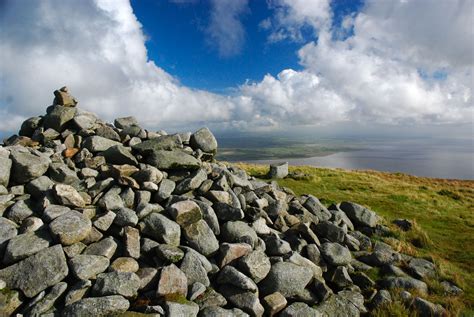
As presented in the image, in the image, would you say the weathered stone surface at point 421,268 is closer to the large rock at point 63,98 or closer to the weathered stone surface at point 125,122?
the weathered stone surface at point 125,122

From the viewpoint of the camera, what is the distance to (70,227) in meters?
8.18

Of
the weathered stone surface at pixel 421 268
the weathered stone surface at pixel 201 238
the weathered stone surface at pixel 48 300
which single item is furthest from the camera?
the weathered stone surface at pixel 421 268

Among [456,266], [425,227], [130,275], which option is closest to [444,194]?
[425,227]

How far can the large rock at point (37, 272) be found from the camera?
7.05 metres

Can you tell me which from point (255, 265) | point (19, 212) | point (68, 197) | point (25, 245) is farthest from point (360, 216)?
point (19, 212)

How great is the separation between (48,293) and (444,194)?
1578 inches

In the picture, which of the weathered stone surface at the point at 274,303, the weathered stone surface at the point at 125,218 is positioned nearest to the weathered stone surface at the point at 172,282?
the weathered stone surface at the point at 125,218

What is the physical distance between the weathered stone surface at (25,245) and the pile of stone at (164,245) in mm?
28

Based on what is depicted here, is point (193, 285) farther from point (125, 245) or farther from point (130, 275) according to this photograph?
point (125, 245)

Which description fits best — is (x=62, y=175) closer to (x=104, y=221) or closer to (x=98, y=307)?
(x=104, y=221)

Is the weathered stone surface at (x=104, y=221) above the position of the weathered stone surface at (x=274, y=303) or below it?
above

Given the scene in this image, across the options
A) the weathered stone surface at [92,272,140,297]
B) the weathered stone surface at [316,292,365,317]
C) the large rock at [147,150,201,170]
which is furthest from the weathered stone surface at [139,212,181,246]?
the weathered stone surface at [316,292,365,317]

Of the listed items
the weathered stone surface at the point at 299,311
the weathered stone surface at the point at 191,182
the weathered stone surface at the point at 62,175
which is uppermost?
the weathered stone surface at the point at 62,175

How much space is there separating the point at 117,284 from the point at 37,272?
215 cm
